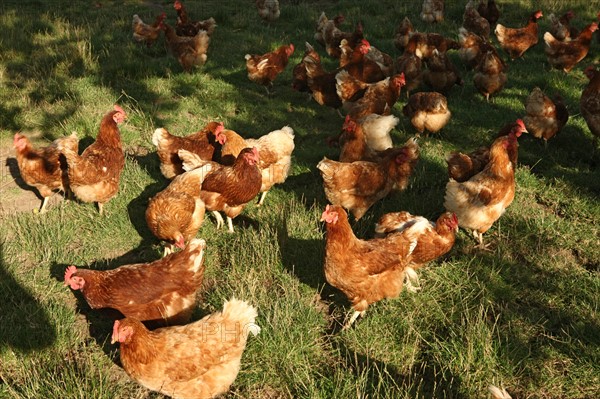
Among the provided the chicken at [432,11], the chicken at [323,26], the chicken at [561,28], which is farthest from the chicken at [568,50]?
the chicken at [323,26]

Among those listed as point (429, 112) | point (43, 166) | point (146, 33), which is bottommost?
point (429, 112)

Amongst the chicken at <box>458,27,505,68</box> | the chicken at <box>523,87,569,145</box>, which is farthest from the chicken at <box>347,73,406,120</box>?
the chicken at <box>458,27,505,68</box>

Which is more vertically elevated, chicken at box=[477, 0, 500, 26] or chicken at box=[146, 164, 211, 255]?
chicken at box=[146, 164, 211, 255]

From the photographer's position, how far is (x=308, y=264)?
5.12 metres

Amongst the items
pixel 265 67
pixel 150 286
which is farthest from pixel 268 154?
pixel 265 67

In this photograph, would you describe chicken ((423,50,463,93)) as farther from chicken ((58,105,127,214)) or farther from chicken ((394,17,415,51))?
chicken ((58,105,127,214))

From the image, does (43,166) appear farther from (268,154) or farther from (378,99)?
(378,99)

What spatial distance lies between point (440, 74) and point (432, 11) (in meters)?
4.58

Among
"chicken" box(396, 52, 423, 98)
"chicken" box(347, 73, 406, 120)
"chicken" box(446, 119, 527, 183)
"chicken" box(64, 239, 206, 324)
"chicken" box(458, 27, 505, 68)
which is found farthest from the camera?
"chicken" box(458, 27, 505, 68)

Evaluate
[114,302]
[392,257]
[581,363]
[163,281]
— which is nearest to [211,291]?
[163,281]

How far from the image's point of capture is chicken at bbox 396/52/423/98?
29.8ft

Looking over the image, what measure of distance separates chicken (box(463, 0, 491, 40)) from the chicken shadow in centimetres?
1073

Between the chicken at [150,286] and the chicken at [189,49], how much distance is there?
6269mm

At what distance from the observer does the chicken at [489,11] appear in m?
12.2
